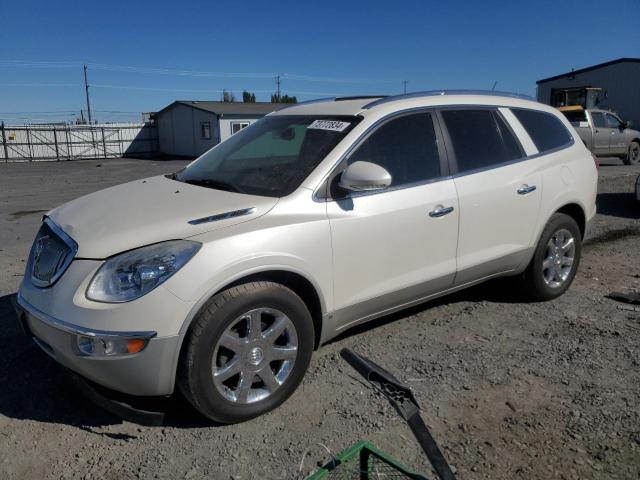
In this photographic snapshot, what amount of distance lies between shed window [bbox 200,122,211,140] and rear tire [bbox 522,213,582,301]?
3075cm

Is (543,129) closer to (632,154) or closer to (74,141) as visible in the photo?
(632,154)

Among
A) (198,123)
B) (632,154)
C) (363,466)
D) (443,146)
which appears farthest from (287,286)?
(198,123)

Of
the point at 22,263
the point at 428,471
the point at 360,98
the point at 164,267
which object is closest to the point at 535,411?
the point at 428,471

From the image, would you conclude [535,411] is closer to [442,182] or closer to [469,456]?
[469,456]

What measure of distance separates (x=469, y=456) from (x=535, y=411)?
63 cm

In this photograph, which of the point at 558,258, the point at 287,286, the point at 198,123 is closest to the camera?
the point at 287,286

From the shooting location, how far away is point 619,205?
33.9 ft

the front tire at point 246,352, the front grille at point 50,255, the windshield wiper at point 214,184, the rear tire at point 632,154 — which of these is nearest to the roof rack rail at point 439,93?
the windshield wiper at point 214,184

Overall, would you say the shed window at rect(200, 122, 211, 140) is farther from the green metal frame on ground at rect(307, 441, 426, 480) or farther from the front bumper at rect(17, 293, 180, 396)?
the green metal frame on ground at rect(307, 441, 426, 480)

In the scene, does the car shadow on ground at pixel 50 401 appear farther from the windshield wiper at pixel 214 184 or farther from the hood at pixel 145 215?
the windshield wiper at pixel 214 184

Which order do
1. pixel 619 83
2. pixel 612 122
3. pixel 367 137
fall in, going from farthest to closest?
1. pixel 619 83
2. pixel 612 122
3. pixel 367 137

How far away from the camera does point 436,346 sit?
13.2ft

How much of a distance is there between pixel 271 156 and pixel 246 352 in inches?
63.2

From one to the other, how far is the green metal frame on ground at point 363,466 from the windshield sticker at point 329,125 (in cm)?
213
